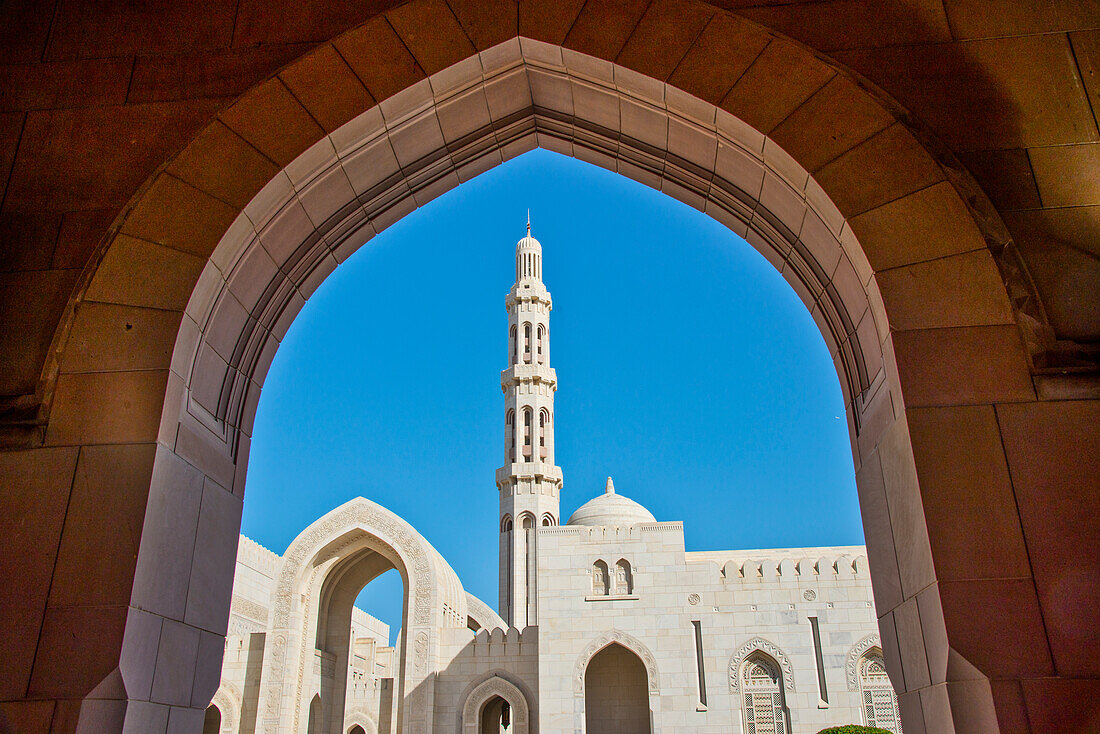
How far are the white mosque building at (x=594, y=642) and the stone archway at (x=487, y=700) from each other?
4cm

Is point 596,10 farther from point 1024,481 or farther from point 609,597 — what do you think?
point 609,597

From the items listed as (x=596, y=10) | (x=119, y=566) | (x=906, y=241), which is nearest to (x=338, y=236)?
(x=596, y=10)

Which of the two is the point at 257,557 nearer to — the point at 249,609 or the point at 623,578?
the point at 249,609

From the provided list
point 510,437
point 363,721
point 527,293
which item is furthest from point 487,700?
point 527,293

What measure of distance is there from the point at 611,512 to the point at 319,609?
1000cm

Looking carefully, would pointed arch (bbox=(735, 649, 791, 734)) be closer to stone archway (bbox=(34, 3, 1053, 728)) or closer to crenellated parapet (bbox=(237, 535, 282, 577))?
crenellated parapet (bbox=(237, 535, 282, 577))

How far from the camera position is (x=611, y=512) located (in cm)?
2748

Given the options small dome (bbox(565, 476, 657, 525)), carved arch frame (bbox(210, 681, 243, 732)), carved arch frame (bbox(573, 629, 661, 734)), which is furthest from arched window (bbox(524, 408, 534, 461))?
carved arch frame (bbox(210, 681, 243, 732))

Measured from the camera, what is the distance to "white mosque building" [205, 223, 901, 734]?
823 inches

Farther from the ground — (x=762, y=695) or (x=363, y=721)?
(x=762, y=695)

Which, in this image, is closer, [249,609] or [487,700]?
[487,700]

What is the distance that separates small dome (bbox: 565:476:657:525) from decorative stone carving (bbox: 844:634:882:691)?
7912 mm

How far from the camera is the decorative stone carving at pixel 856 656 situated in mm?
20719

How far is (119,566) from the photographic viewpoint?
3.35 m
